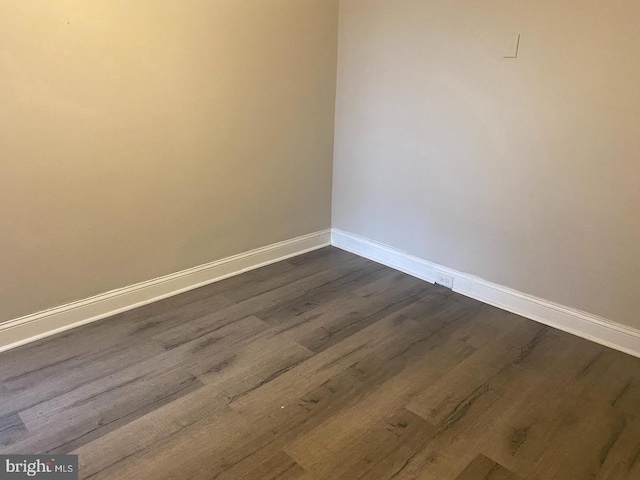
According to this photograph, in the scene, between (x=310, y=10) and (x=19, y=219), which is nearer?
(x=19, y=219)

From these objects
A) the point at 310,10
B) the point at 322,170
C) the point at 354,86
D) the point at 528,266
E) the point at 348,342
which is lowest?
the point at 348,342

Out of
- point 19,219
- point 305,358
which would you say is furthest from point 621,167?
point 19,219

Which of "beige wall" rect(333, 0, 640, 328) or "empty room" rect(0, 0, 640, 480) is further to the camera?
"beige wall" rect(333, 0, 640, 328)

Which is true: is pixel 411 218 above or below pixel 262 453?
above

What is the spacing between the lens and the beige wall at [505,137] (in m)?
2.28

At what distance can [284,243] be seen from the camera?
3.46 m

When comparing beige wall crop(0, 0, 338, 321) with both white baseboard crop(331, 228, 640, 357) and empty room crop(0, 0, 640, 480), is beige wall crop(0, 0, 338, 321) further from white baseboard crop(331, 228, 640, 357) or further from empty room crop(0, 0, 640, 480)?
white baseboard crop(331, 228, 640, 357)

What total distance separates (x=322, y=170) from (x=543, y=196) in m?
1.56

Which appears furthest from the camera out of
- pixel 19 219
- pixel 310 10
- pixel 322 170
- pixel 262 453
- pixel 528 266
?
pixel 322 170

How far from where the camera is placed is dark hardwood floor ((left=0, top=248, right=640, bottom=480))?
1.72 metres

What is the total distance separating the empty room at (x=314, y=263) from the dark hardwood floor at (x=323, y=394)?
1cm

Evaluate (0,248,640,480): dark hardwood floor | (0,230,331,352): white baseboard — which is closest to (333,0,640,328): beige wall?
(0,248,640,480): dark hardwood floor

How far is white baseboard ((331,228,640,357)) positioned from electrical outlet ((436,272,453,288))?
0.02m

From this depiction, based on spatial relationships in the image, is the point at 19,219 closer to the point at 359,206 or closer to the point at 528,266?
the point at 359,206
